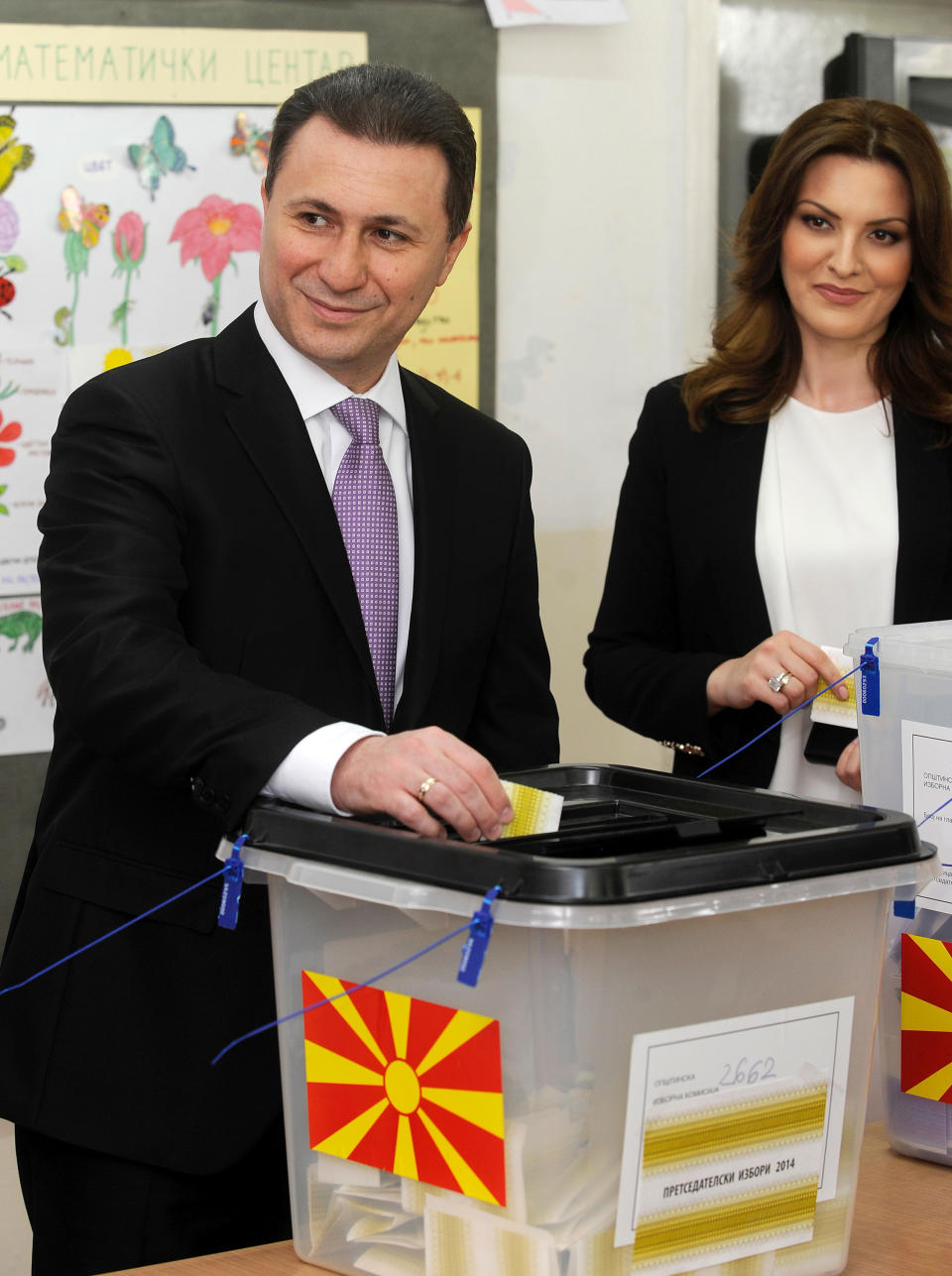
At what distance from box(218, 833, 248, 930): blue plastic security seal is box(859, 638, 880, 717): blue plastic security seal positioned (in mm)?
458

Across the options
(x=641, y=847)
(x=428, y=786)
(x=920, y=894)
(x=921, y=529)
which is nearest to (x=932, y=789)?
(x=920, y=894)

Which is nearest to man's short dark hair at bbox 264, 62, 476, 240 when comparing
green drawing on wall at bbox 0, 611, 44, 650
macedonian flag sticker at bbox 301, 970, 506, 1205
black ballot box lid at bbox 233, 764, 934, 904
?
black ballot box lid at bbox 233, 764, 934, 904

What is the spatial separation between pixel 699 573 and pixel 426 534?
1.65ft

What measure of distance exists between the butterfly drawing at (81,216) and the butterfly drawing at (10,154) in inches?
2.8

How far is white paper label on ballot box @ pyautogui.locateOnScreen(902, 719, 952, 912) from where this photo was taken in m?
1.02

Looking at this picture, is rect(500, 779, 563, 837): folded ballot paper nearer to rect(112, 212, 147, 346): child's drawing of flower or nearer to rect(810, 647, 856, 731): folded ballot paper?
rect(810, 647, 856, 731): folded ballot paper

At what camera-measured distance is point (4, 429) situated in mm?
2268

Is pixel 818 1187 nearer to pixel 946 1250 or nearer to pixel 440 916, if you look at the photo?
pixel 946 1250

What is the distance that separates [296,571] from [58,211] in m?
1.23

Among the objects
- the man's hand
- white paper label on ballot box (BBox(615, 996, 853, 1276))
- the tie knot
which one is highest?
the tie knot

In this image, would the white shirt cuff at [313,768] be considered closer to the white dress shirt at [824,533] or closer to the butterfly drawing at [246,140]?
the white dress shirt at [824,533]

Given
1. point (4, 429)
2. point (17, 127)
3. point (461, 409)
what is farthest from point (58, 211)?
point (461, 409)

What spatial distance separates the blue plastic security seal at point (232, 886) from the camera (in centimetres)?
88

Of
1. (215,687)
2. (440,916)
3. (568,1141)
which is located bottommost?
(568,1141)
